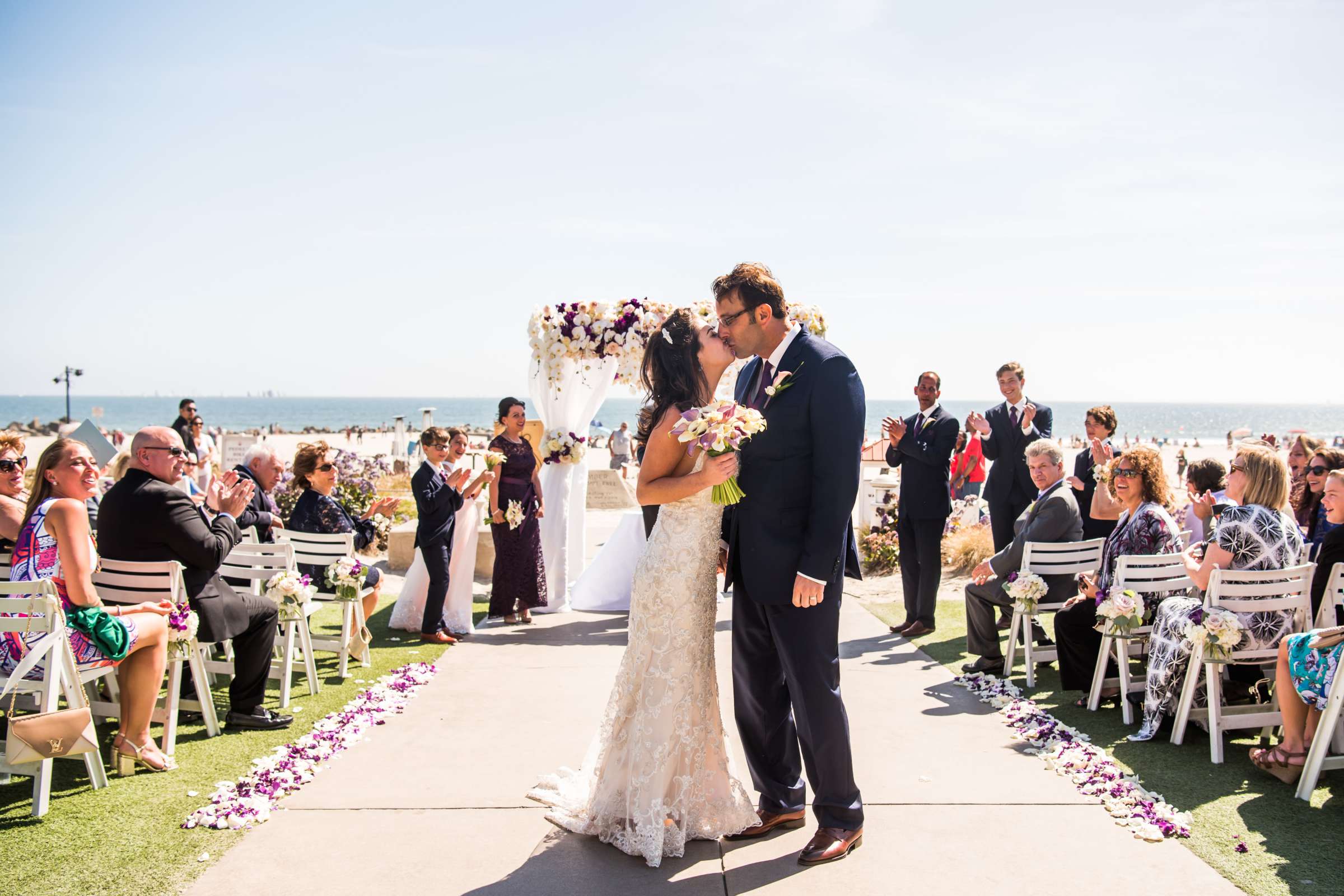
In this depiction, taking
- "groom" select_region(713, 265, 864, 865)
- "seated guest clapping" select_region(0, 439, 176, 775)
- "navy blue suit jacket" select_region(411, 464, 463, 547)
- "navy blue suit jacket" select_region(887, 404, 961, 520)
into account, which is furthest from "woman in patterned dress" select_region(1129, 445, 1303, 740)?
"navy blue suit jacket" select_region(411, 464, 463, 547)

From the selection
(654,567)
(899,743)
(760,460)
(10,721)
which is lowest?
(899,743)

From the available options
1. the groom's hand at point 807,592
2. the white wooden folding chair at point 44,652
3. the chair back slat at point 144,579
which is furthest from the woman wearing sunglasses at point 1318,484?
the white wooden folding chair at point 44,652

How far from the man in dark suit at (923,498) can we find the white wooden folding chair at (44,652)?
6.18 m

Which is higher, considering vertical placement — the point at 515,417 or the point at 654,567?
the point at 515,417

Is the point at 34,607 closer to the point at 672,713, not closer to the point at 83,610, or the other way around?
the point at 83,610

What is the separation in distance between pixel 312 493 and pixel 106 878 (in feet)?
13.0

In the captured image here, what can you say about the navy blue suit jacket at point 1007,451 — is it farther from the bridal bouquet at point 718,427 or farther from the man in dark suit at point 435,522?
the bridal bouquet at point 718,427

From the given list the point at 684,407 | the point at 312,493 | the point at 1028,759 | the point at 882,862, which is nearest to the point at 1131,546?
the point at 1028,759

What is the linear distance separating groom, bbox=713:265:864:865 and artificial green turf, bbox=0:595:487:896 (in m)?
2.43

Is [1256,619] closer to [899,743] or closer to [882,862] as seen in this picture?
[899,743]

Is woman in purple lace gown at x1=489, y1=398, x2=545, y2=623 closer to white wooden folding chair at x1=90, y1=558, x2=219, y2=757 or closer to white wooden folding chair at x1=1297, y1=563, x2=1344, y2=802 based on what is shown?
white wooden folding chair at x1=90, y1=558, x2=219, y2=757

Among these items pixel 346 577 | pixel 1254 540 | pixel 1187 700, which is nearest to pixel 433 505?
pixel 346 577

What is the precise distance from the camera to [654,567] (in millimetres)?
4055

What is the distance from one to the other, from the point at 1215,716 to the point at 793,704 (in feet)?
8.69
